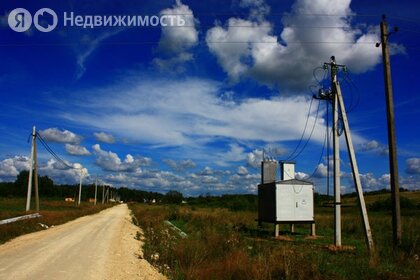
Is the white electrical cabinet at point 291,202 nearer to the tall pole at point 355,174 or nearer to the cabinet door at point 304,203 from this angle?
the cabinet door at point 304,203

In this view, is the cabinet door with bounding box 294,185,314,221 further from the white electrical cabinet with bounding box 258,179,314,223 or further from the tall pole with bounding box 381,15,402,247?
the tall pole with bounding box 381,15,402,247

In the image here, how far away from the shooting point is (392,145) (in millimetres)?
14719

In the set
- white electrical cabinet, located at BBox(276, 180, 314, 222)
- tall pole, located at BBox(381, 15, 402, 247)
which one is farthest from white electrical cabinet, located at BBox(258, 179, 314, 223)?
tall pole, located at BBox(381, 15, 402, 247)

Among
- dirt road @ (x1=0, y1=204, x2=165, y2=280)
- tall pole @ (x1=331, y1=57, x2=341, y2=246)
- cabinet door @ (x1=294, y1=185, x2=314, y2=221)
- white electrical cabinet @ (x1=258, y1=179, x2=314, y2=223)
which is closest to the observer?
dirt road @ (x1=0, y1=204, x2=165, y2=280)

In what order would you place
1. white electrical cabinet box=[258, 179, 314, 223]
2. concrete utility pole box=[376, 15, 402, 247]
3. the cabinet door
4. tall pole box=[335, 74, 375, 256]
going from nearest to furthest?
concrete utility pole box=[376, 15, 402, 247]
tall pole box=[335, 74, 375, 256]
white electrical cabinet box=[258, 179, 314, 223]
the cabinet door

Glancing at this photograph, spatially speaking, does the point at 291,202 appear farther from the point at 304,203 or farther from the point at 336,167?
the point at 336,167

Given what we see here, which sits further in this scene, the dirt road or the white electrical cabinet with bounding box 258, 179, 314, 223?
the white electrical cabinet with bounding box 258, 179, 314, 223

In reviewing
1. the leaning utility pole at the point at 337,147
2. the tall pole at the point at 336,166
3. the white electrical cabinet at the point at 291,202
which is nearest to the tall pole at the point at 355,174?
the leaning utility pole at the point at 337,147

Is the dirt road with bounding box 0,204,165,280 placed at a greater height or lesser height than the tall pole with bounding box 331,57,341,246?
lesser

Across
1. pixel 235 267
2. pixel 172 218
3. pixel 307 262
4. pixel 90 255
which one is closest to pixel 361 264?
pixel 307 262

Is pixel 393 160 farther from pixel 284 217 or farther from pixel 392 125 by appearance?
pixel 284 217

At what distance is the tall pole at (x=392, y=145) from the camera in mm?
13891

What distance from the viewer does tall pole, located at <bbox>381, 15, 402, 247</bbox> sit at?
13891 millimetres

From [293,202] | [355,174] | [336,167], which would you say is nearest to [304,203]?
[293,202]
